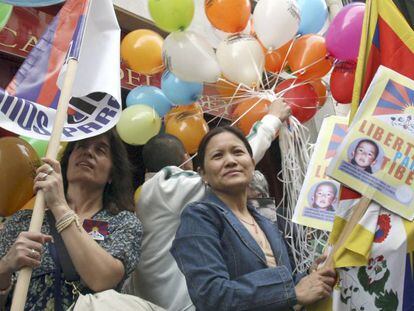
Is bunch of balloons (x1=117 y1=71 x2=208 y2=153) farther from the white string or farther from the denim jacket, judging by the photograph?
the denim jacket

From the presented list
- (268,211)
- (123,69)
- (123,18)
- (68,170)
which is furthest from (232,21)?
Answer: (123,18)

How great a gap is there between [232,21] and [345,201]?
4.72ft

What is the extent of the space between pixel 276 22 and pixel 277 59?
317 mm

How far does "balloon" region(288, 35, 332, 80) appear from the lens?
2.99m

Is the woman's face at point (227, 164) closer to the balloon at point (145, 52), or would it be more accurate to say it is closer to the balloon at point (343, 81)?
the balloon at point (343, 81)

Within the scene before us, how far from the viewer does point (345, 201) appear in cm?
191

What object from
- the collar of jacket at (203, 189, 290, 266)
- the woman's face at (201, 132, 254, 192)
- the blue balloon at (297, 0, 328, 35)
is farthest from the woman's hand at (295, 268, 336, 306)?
the blue balloon at (297, 0, 328, 35)

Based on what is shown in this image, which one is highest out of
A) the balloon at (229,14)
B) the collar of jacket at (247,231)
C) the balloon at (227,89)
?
the balloon at (229,14)

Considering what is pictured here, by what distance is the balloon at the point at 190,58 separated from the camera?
281 centimetres

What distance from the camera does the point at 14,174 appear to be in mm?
2148

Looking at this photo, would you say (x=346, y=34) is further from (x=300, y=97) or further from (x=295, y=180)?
(x=295, y=180)

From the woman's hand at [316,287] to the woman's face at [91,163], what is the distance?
91 cm

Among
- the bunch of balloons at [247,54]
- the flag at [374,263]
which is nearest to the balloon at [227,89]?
the bunch of balloons at [247,54]

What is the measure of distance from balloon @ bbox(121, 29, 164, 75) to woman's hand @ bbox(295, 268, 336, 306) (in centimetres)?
178
